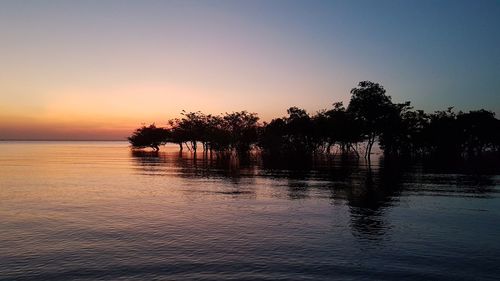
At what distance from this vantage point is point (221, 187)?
43.0 meters

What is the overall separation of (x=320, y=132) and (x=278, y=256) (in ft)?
339

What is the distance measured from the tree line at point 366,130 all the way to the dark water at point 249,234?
67987mm

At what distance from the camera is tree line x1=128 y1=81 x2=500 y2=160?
347 ft

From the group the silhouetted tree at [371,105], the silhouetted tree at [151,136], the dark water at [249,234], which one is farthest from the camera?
the silhouetted tree at [151,136]

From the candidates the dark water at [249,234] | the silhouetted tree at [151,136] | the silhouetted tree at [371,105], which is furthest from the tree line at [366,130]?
the dark water at [249,234]

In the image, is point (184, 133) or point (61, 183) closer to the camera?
point (61, 183)

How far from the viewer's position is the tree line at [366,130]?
106 metres

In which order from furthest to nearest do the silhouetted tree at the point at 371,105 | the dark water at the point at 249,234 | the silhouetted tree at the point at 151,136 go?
the silhouetted tree at the point at 151,136
the silhouetted tree at the point at 371,105
the dark water at the point at 249,234

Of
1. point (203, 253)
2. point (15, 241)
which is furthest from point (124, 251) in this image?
point (15, 241)

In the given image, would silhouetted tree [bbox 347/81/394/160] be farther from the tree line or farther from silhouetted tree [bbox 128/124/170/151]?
silhouetted tree [bbox 128/124/170/151]

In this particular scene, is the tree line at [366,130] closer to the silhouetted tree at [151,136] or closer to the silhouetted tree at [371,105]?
the silhouetted tree at [371,105]

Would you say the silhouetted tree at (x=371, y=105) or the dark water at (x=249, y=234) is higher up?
the silhouetted tree at (x=371, y=105)

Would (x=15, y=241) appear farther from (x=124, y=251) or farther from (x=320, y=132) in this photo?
(x=320, y=132)

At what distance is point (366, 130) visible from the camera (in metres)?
109
